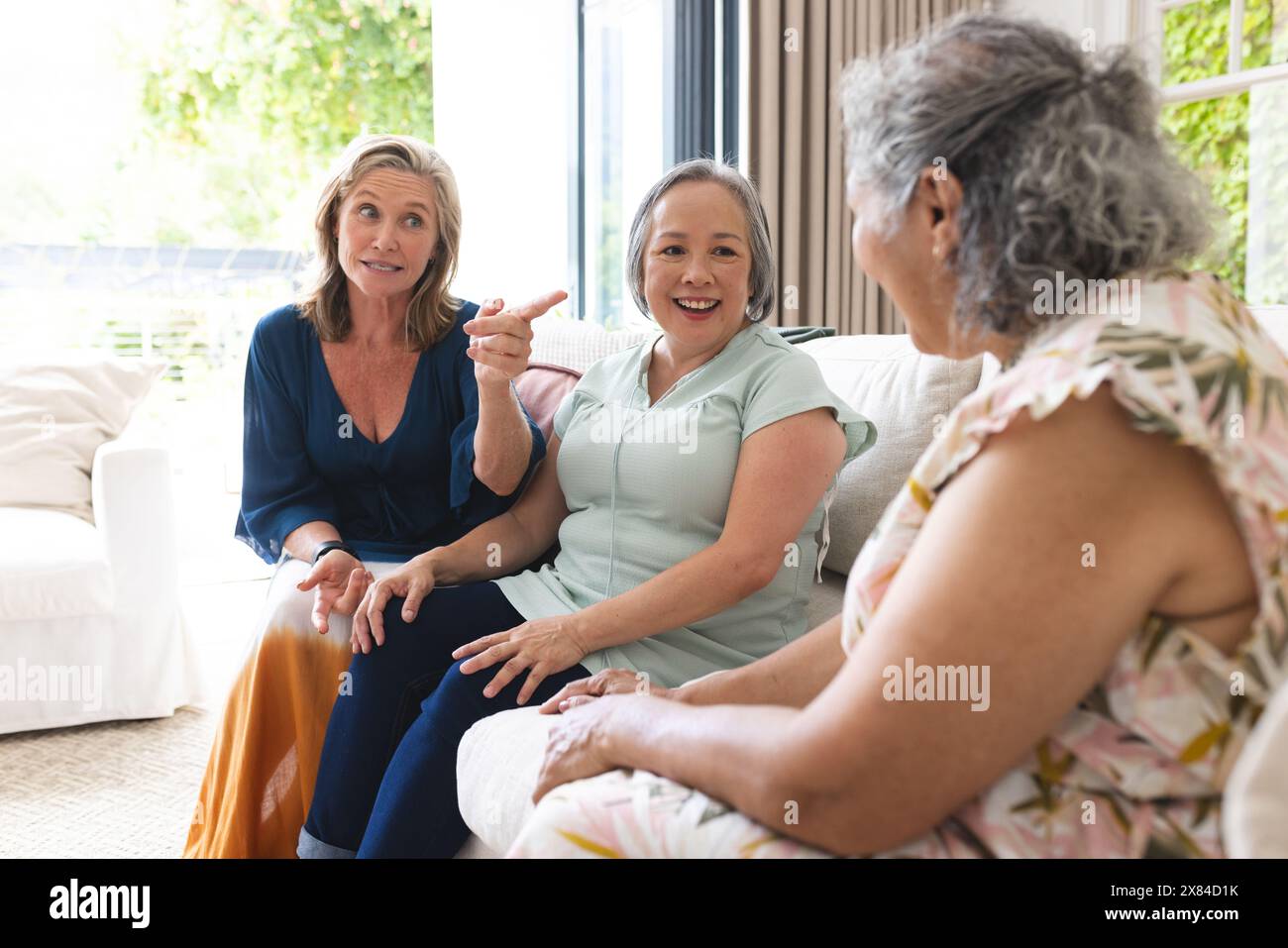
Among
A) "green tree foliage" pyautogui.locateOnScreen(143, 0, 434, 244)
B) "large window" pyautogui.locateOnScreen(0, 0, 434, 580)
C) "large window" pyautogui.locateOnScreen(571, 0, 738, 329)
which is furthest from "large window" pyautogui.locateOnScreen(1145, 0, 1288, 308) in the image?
"green tree foliage" pyautogui.locateOnScreen(143, 0, 434, 244)

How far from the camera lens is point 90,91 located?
6.63 metres

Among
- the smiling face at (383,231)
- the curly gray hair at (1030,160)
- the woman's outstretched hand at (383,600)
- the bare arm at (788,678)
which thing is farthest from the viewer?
the smiling face at (383,231)

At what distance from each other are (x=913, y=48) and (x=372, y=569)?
120 cm

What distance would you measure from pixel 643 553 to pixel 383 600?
0.38m

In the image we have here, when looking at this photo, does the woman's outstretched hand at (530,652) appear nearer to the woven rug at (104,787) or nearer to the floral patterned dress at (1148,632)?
the floral patterned dress at (1148,632)

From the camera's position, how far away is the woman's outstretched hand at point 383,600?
1.55m

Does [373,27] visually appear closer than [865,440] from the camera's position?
No

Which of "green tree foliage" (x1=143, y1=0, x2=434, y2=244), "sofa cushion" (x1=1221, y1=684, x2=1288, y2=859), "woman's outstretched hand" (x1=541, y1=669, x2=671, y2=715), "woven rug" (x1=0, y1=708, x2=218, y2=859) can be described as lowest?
"woven rug" (x1=0, y1=708, x2=218, y2=859)

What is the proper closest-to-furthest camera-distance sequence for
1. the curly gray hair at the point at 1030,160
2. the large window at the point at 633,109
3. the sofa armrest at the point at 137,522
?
the curly gray hair at the point at 1030,160 → the sofa armrest at the point at 137,522 → the large window at the point at 633,109

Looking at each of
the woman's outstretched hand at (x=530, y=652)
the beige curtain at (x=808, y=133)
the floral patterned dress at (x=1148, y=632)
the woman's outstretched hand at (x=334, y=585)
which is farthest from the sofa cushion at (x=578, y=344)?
the beige curtain at (x=808, y=133)

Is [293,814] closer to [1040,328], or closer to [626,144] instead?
[1040,328]

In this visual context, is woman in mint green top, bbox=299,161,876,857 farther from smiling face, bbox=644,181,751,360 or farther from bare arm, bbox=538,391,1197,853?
bare arm, bbox=538,391,1197,853

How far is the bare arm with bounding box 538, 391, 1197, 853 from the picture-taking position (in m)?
0.70

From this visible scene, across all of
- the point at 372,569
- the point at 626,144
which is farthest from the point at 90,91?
the point at 372,569
